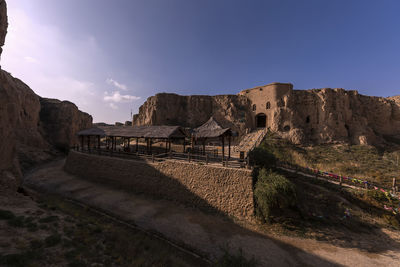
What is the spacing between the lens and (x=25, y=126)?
74.3 ft

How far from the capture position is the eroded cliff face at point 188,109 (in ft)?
115

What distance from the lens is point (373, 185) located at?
11.7 m

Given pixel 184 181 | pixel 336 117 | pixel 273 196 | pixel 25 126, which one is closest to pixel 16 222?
pixel 184 181

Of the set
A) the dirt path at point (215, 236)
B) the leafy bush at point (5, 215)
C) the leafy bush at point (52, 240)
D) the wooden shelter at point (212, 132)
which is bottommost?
the dirt path at point (215, 236)

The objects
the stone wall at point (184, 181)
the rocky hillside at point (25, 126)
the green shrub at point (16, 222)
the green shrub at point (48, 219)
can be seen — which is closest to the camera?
the green shrub at point (16, 222)

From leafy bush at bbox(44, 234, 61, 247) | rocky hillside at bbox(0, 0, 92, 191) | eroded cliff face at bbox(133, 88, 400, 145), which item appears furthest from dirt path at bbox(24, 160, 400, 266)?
eroded cliff face at bbox(133, 88, 400, 145)

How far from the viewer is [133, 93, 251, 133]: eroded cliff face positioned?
34928 mm

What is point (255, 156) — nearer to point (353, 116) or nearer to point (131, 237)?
point (131, 237)

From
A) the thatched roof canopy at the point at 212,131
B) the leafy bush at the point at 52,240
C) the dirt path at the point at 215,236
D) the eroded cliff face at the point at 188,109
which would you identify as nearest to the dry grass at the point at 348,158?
the dirt path at the point at 215,236

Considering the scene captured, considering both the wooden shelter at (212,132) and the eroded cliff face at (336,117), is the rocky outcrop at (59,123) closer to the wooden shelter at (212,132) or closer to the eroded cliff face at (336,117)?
the wooden shelter at (212,132)

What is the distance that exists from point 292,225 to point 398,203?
8533 millimetres

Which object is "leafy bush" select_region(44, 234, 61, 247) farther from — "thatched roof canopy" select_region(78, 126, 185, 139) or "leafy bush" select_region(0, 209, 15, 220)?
"thatched roof canopy" select_region(78, 126, 185, 139)

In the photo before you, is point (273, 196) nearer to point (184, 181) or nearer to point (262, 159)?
point (262, 159)

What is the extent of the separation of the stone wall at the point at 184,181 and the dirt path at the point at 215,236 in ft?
2.48
